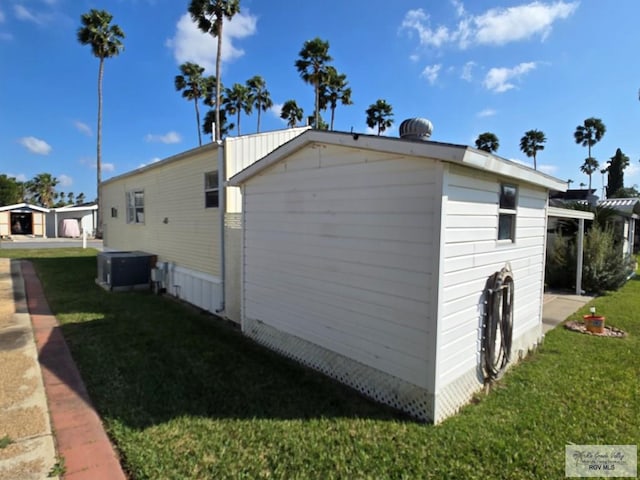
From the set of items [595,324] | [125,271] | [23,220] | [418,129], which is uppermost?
[418,129]

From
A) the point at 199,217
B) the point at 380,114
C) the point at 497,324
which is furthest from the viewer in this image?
the point at 380,114

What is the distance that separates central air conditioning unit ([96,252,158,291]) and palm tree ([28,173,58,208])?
56.1 metres

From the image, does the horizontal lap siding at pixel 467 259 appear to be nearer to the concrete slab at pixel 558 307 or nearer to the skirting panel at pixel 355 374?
the skirting panel at pixel 355 374

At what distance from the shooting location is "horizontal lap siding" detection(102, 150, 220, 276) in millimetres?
7211

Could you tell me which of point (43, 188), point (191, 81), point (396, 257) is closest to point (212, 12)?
point (191, 81)

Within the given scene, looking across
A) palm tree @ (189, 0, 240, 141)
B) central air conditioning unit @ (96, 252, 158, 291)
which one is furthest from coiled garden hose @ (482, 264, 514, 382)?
palm tree @ (189, 0, 240, 141)

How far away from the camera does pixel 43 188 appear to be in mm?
53812

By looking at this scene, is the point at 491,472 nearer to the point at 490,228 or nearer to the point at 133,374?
the point at 490,228

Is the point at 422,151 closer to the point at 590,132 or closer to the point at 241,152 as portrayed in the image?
the point at 241,152

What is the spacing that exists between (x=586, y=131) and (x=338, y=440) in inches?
2160

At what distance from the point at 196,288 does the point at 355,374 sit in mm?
4913

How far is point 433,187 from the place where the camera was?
10.5 feet

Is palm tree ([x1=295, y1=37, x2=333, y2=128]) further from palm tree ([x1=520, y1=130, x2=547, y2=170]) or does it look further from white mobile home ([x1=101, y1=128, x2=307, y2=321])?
palm tree ([x1=520, y1=130, x2=547, y2=170])

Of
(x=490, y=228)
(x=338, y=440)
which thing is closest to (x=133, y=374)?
(x=338, y=440)
